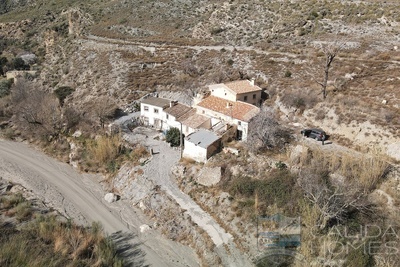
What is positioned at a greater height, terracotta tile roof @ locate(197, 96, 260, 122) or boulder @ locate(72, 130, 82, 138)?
terracotta tile roof @ locate(197, 96, 260, 122)

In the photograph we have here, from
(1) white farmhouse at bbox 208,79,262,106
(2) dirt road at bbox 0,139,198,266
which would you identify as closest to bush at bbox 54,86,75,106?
(2) dirt road at bbox 0,139,198,266

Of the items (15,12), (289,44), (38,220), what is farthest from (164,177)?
(15,12)

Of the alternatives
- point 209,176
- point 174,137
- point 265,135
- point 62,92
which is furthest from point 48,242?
point 62,92

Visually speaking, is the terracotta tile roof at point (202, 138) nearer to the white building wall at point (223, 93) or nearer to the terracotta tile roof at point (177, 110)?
the terracotta tile roof at point (177, 110)

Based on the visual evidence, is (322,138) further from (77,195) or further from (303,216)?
(77,195)

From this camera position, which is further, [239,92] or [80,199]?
[239,92]

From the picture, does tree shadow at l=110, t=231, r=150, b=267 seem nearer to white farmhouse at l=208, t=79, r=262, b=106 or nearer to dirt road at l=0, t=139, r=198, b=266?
dirt road at l=0, t=139, r=198, b=266

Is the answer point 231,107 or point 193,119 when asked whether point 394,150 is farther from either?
point 193,119

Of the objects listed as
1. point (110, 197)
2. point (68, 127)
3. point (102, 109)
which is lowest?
point (110, 197)
